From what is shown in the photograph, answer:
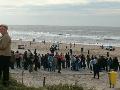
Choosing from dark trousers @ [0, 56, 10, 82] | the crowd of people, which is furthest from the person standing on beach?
the crowd of people

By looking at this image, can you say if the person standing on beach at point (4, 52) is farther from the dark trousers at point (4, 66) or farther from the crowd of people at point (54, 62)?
the crowd of people at point (54, 62)

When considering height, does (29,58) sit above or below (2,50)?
below

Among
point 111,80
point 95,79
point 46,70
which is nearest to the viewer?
point 111,80

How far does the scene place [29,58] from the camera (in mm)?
26234

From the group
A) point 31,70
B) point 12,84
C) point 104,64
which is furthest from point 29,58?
point 12,84

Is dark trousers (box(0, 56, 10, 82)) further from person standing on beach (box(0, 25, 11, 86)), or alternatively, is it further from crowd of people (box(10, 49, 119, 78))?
crowd of people (box(10, 49, 119, 78))

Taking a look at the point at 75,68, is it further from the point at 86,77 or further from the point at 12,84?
the point at 12,84

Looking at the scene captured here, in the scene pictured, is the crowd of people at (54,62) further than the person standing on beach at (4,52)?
Yes

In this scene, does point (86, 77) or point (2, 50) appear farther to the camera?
point (86, 77)

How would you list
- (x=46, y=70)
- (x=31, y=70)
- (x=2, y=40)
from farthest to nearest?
1. (x=46, y=70)
2. (x=31, y=70)
3. (x=2, y=40)

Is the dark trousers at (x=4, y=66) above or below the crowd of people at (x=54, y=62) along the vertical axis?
above

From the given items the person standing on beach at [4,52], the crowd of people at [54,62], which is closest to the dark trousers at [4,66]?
the person standing on beach at [4,52]

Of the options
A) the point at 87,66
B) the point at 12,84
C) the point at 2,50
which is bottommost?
the point at 87,66

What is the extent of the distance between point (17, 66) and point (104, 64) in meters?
6.65
